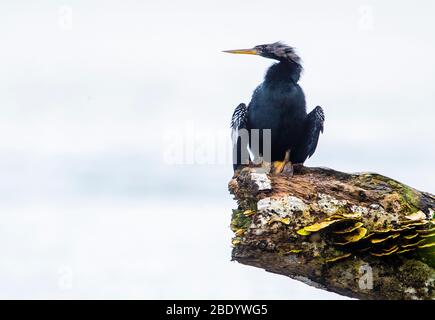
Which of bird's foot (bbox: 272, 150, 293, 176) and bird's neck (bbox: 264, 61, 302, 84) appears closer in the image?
bird's foot (bbox: 272, 150, 293, 176)

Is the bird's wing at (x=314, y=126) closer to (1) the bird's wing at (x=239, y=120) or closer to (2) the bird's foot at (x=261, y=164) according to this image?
(2) the bird's foot at (x=261, y=164)

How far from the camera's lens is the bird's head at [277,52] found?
12805mm

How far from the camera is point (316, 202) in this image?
8969mm

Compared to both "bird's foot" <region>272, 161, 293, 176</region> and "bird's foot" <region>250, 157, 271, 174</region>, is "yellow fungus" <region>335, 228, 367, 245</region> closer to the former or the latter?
"bird's foot" <region>272, 161, 293, 176</region>

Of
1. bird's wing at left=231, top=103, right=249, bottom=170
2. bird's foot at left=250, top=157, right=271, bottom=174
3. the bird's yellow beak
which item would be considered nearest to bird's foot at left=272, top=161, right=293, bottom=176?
bird's foot at left=250, top=157, right=271, bottom=174

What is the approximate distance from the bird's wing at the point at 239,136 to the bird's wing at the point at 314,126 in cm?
110

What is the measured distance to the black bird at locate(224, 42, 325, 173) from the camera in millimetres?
12516

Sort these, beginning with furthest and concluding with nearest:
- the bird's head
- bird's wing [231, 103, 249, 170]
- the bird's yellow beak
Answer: the bird's yellow beak → the bird's head → bird's wing [231, 103, 249, 170]

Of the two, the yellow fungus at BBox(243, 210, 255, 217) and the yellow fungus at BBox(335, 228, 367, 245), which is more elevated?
the yellow fungus at BBox(243, 210, 255, 217)

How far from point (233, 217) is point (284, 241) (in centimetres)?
93

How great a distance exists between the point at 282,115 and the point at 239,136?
832 mm

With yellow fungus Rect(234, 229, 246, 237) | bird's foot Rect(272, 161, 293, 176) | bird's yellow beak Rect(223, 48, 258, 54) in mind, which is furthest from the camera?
bird's yellow beak Rect(223, 48, 258, 54)
